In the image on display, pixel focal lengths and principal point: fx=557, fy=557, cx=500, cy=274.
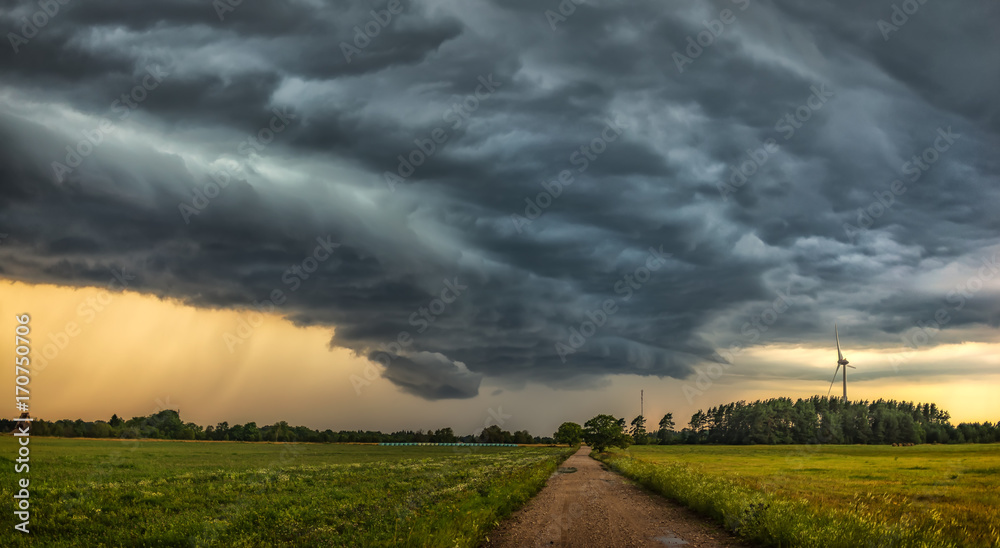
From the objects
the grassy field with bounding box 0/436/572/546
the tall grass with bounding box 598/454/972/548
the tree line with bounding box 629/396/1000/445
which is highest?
the tall grass with bounding box 598/454/972/548

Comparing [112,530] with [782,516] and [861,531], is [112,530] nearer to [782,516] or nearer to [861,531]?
[782,516]

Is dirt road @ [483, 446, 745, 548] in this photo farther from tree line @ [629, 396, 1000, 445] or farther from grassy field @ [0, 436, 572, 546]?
tree line @ [629, 396, 1000, 445]

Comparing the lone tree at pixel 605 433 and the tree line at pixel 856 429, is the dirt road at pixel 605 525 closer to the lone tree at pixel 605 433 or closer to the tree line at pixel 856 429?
the lone tree at pixel 605 433

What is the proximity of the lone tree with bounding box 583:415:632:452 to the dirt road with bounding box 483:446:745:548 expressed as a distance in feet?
335

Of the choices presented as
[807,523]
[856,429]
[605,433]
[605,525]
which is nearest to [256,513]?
[605,525]

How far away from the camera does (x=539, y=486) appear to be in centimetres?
3469

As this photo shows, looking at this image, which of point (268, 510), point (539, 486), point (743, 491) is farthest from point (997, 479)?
point (268, 510)

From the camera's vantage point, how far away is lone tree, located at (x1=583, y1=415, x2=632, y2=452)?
127 m

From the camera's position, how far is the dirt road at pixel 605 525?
17.1 meters

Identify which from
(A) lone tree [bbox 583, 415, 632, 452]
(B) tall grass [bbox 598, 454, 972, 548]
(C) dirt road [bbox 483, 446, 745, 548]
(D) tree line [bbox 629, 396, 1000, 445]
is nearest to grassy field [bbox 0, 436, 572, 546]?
(C) dirt road [bbox 483, 446, 745, 548]

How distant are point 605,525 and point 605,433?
372 ft

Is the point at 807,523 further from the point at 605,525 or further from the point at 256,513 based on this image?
the point at 256,513

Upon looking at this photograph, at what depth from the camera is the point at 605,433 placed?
12794cm

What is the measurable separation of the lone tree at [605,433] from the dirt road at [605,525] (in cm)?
10205
